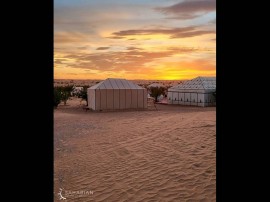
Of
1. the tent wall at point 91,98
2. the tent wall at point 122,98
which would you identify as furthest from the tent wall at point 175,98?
the tent wall at point 91,98

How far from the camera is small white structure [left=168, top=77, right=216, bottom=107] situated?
28297mm

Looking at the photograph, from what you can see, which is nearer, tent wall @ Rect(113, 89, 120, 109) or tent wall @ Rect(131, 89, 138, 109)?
tent wall @ Rect(113, 89, 120, 109)

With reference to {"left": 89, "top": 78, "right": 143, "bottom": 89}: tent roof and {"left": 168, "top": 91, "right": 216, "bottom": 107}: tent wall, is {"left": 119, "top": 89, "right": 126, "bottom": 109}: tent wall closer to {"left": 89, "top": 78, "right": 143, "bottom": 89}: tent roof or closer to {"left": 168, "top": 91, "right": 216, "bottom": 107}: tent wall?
{"left": 89, "top": 78, "right": 143, "bottom": 89}: tent roof

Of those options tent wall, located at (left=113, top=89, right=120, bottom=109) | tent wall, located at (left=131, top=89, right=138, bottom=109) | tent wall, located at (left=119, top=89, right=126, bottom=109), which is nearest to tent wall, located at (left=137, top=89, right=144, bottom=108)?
tent wall, located at (left=131, top=89, right=138, bottom=109)

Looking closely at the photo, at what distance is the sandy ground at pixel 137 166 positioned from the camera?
5.74 m

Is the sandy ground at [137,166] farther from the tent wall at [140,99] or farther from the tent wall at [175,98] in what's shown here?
the tent wall at [175,98]

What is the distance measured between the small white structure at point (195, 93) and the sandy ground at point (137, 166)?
15.9 meters

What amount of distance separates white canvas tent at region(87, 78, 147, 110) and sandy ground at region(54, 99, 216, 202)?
37.7ft
